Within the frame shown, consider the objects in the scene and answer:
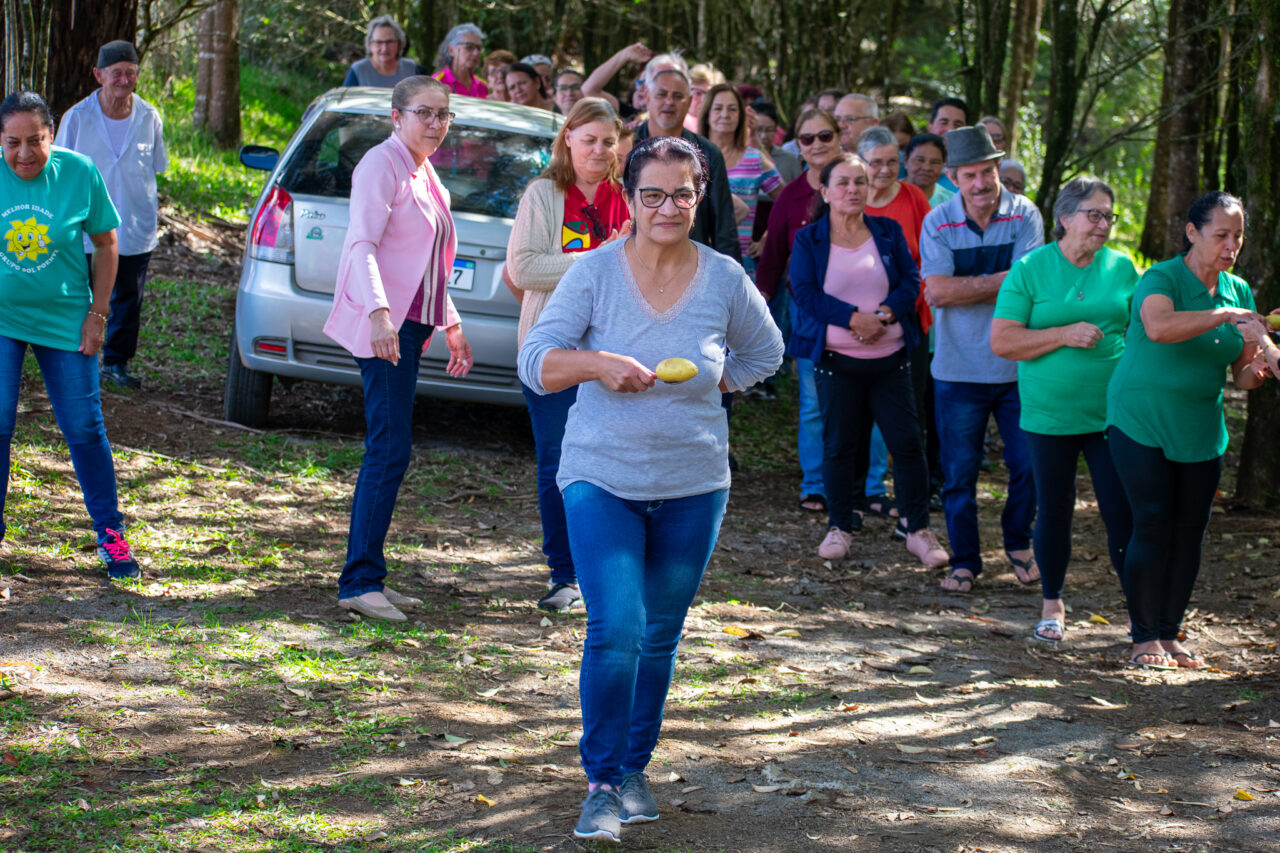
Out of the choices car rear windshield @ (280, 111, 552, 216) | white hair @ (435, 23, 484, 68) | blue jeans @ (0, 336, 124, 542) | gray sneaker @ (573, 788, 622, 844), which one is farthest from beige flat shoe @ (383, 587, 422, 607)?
white hair @ (435, 23, 484, 68)

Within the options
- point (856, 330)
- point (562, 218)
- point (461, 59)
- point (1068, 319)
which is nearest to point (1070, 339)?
point (1068, 319)

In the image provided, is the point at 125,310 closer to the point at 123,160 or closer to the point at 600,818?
the point at 123,160

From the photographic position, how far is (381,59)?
11.5m

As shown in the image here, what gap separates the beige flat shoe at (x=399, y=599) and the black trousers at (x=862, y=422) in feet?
8.69

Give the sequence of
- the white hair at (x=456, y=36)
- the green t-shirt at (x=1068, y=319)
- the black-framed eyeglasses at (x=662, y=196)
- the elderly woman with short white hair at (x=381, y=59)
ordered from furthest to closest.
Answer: the white hair at (x=456, y=36)
the elderly woman with short white hair at (x=381, y=59)
the green t-shirt at (x=1068, y=319)
the black-framed eyeglasses at (x=662, y=196)

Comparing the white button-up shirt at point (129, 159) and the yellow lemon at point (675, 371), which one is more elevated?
the white button-up shirt at point (129, 159)

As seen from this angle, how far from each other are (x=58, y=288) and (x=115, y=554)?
114cm

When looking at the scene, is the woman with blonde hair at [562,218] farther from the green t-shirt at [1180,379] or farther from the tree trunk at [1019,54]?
the tree trunk at [1019,54]

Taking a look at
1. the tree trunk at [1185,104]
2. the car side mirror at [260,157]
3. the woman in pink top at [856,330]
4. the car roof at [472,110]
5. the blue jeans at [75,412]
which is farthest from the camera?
the tree trunk at [1185,104]

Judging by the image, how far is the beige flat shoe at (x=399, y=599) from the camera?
601 cm

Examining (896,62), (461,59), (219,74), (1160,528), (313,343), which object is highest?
(896,62)

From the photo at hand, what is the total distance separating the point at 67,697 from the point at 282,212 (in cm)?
417

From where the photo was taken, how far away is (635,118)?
10.4m

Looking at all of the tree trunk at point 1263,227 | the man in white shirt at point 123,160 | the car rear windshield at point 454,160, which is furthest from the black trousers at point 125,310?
the tree trunk at point 1263,227
